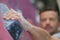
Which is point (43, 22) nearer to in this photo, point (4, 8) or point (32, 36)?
point (32, 36)

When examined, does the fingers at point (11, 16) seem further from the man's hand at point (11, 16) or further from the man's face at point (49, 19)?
the man's face at point (49, 19)

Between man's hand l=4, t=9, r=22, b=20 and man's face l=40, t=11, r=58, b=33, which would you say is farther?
man's face l=40, t=11, r=58, b=33

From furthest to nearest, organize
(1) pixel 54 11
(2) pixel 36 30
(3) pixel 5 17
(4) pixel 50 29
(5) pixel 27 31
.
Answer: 1. (1) pixel 54 11
2. (4) pixel 50 29
3. (2) pixel 36 30
4. (5) pixel 27 31
5. (3) pixel 5 17

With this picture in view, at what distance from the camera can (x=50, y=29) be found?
7.27 feet

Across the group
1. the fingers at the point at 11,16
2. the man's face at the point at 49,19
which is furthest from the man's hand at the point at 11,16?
the man's face at the point at 49,19

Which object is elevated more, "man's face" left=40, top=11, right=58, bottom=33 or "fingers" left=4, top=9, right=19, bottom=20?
"man's face" left=40, top=11, right=58, bottom=33

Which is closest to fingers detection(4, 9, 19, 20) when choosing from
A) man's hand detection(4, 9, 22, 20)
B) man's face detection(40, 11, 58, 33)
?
man's hand detection(4, 9, 22, 20)

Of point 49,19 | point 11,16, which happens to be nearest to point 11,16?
point 11,16

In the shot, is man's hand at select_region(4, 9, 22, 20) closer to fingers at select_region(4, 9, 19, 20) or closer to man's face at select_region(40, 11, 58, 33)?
fingers at select_region(4, 9, 19, 20)

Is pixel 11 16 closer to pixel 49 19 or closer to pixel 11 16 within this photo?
pixel 11 16

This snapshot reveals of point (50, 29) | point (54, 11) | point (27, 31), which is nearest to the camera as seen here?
point (27, 31)

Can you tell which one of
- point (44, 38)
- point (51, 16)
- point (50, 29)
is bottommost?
point (44, 38)

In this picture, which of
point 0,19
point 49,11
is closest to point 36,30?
point 0,19

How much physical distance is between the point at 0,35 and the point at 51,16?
5.14ft
